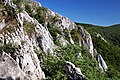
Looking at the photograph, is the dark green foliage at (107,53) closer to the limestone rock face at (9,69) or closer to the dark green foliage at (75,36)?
the dark green foliage at (75,36)

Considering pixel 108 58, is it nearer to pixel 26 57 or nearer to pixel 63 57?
pixel 63 57

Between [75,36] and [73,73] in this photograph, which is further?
[75,36]

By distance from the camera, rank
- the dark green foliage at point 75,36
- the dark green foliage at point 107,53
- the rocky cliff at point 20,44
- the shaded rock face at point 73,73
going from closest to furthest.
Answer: the rocky cliff at point 20,44
the shaded rock face at point 73,73
the dark green foliage at point 75,36
the dark green foliage at point 107,53

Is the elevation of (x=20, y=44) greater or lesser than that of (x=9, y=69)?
greater

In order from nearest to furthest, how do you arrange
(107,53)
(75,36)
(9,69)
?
(9,69)
(75,36)
(107,53)

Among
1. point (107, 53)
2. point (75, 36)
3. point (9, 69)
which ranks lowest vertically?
point (9, 69)

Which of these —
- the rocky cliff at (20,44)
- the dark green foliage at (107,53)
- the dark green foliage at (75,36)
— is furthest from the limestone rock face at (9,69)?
the dark green foliage at (107,53)

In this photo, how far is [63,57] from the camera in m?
60.1

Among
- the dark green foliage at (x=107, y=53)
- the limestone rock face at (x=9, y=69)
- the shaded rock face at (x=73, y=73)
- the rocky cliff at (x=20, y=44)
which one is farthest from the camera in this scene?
the dark green foliage at (x=107, y=53)

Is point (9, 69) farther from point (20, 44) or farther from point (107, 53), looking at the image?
point (107, 53)

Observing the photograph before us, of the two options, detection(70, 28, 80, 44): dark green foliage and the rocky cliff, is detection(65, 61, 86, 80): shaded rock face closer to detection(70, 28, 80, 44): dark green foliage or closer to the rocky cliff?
the rocky cliff

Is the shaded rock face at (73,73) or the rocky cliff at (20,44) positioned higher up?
the rocky cliff at (20,44)

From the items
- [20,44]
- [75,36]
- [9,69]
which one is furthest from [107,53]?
[9,69]

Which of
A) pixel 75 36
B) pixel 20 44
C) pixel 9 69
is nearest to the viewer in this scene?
pixel 9 69
